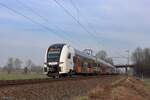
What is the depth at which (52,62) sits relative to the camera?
135ft

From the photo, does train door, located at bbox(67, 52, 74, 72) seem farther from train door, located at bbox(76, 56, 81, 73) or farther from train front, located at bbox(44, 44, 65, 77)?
train door, located at bbox(76, 56, 81, 73)

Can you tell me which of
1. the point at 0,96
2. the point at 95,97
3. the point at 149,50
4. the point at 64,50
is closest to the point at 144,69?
the point at 149,50

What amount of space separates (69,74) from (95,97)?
75.4 ft

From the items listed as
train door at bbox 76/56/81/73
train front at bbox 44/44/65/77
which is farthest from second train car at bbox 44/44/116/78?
train door at bbox 76/56/81/73

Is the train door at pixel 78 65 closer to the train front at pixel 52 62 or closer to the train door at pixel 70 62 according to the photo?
the train door at pixel 70 62

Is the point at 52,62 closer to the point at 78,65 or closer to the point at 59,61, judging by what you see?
the point at 59,61

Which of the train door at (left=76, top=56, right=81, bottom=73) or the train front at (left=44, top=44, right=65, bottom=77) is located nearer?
the train front at (left=44, top=44, right=65, bottom=77)

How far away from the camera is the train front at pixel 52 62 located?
134 feet

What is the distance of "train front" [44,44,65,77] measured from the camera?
40.8m

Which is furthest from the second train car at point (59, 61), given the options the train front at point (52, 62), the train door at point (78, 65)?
the train door at point (78, 65)

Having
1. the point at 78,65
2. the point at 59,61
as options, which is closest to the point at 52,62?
the point at 59,61

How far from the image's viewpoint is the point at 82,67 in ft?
170

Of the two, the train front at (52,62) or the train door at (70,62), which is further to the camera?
the train door at (70,62)

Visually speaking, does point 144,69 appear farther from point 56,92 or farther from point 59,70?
point 56,92
